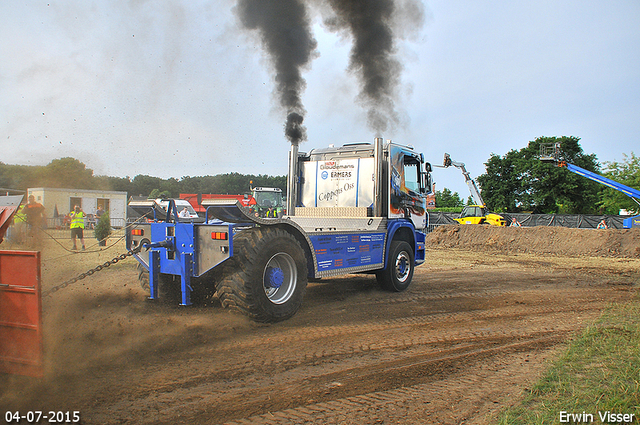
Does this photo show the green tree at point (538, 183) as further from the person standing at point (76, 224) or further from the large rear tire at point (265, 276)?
the large rear tire at point (265, 276)

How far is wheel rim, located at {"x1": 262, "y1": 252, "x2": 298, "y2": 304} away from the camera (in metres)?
5.91

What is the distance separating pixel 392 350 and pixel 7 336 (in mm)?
3766

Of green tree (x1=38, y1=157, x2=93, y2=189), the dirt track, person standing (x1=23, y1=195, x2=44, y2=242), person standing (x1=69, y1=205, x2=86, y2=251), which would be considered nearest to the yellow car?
the dirt track

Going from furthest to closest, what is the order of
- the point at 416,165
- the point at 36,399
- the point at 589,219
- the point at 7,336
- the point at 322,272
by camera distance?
the point at 589,219, the point at 416,165, the point at 322,272, the point at 7,336, the point at 36,399

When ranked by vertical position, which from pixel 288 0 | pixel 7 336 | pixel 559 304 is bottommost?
pixel 559 304

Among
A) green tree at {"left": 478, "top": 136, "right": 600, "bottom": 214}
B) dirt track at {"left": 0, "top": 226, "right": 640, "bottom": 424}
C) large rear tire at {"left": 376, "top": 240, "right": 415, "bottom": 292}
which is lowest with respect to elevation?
dirt track at {"left": 0, "top": 226, "right": 640, "bottom": 424}

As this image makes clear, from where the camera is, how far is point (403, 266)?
9367 mm

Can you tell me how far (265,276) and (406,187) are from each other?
4561 millimetres

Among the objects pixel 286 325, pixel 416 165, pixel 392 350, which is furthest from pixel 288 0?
pixel 392 350

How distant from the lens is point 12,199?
14.8 ft

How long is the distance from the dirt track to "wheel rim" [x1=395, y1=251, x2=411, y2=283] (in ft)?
2.47

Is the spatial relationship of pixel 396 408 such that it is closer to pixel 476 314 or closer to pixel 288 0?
pixel 476 314

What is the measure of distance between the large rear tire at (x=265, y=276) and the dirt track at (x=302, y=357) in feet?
0.95

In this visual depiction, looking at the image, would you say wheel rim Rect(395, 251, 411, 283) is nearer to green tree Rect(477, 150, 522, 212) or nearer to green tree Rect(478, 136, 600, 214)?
green tree Rect(478, 136, 600, 214)
